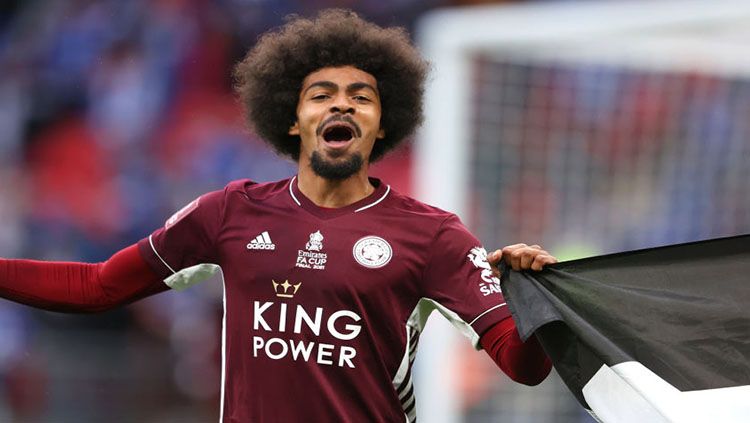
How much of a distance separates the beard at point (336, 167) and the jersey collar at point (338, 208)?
0.09 meters

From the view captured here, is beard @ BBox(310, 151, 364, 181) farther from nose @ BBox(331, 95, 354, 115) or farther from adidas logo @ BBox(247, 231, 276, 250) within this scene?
adidas logo @ BBox(247, 231, 276, 250)

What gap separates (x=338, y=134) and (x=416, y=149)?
170 inches

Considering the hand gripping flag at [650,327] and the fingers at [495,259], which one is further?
the fingers at [495,259]

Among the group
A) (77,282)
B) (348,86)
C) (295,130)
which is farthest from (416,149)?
(77,282)

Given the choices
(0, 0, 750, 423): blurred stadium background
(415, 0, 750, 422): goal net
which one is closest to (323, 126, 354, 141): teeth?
(0, 0, 750, 423): blurred stadium background

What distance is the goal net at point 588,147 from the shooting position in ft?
23.5

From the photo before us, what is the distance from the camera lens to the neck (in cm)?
383

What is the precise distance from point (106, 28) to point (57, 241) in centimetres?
152

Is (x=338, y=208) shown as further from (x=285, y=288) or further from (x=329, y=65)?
(x=329, y=65)

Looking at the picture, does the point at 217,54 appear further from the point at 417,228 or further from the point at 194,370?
the point at 417,228

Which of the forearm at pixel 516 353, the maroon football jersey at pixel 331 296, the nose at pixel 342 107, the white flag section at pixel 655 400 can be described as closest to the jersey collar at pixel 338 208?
the maroon football jersey at pixel 331 296

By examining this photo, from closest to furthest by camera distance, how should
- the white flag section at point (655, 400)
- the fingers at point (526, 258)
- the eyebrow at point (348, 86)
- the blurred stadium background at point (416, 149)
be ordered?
the white flag section at point (655, 400), the fingers at point (526, 258), the eyebrow at point (348, 86), the blurred stadium background at point (416, 149)

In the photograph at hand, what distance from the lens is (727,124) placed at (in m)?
7.38

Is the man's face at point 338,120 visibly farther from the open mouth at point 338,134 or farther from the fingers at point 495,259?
the fingers at point 495,259
